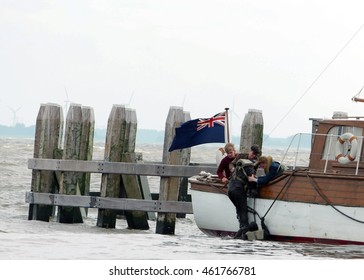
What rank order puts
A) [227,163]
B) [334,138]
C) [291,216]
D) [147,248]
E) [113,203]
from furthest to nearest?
1. [113,203]
2. [227,163]
3. [334,138]
4. [291,216]
5. [147,248]

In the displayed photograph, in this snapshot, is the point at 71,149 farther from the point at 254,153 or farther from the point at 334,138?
the point at 334,138

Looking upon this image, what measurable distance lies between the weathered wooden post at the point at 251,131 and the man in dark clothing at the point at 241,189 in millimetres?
2137

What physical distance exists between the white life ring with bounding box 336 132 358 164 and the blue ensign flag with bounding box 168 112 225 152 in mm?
2875

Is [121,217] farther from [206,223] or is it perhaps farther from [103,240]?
[103,240]

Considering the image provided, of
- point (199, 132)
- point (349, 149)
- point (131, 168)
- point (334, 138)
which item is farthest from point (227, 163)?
point (349, 149)

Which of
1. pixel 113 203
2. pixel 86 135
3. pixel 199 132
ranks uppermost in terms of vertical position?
pixel 199 132

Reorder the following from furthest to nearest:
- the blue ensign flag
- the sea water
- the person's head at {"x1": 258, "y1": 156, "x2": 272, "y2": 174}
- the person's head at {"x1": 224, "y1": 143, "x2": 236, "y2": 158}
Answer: the blue ensign flag
the person's head at {"x1": 224, "y1": 143, "x2": 236, "y2": 158}
the person's head at {"x1": 258, "y1": 156, "x2": 272, "y2": 174}
the sea water

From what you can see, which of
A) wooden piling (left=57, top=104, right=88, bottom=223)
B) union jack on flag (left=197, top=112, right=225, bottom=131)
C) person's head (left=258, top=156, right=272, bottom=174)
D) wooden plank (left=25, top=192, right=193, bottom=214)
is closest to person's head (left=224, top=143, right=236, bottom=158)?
person's head (left=258, top=156, right=272, bottom=174)

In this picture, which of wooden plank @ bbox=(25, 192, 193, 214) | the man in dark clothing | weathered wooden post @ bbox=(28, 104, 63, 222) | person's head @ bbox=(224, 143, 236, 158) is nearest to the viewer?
the man in dark clothing

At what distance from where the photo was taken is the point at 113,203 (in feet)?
86.1

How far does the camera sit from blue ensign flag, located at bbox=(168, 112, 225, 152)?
25.5 m

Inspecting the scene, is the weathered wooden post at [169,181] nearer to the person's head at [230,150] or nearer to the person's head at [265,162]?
the person's head at [230,150]

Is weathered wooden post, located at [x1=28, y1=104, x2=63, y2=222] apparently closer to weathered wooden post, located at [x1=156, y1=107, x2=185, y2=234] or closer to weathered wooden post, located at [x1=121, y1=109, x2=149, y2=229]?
weathered wooden post, located at [x1=121, y1=109, x2=149, y2=229]

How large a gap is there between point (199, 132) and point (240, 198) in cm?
258
